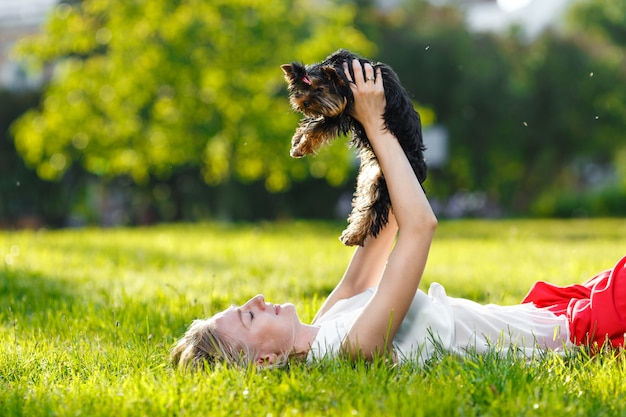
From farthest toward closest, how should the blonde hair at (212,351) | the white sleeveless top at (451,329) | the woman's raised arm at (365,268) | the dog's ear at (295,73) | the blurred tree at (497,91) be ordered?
the blurred tree at (497,91)
the woman's raised arm at (365,268)
the white sleeveless top at (451,329)
the blonde hair at (212,351)
the dog's ear at (295,73)

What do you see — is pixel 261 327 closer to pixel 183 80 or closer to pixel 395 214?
pixel 395 214

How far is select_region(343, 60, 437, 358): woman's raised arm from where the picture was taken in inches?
123

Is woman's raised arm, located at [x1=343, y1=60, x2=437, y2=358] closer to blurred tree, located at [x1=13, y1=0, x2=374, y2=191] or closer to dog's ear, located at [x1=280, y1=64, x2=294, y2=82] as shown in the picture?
dog's ear, located at [x1=280, y1=64, x2=294, y2=82]

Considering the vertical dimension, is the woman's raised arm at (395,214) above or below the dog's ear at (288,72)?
below

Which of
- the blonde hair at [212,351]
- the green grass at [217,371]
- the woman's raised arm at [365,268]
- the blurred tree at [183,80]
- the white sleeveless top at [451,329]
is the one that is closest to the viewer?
the green grass at [217,371]

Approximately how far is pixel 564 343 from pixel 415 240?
2.77 ft

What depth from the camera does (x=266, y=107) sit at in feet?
57.2

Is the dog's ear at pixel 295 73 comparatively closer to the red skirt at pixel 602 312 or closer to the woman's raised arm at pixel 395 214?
the woman's raised arm at pixel 395 214

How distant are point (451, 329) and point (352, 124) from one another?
94cm

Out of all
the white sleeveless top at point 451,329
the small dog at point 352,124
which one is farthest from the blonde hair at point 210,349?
the small dog at point 352,124

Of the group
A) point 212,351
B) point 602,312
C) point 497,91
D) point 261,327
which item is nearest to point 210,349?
point 212,351

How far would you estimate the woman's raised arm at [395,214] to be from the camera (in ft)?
10.2

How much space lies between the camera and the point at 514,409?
258 centimetres

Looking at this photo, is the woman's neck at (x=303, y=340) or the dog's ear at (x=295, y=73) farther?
the woman's neck at (x=303, y=340)
